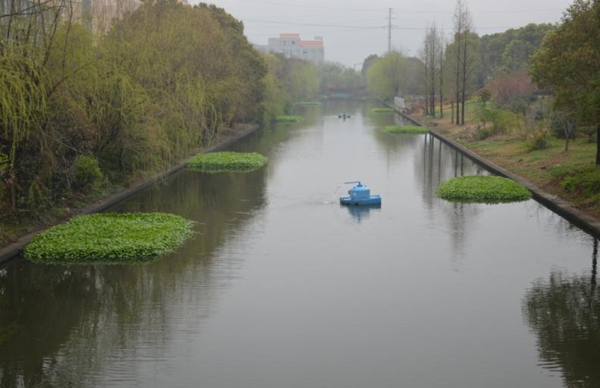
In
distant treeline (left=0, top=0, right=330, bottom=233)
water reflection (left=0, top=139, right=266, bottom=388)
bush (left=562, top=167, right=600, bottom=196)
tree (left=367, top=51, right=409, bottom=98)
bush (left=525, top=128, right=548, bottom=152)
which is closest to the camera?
water reflection (left=0, top=139, right=266, bottom=388)

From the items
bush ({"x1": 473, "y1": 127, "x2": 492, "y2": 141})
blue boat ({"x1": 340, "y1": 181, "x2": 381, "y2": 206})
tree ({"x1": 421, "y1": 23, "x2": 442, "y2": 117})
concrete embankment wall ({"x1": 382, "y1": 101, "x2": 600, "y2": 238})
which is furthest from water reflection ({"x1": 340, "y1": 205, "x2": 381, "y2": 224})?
tree ({"x1": 421, "y1": 23, "x2": 442, "y2": 117})

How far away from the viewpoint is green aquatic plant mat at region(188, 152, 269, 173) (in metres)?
29.1

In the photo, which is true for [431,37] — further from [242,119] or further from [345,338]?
[345,338]

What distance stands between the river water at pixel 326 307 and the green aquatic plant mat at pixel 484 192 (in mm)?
1364

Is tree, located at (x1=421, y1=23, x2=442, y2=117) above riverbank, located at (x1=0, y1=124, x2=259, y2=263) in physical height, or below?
above

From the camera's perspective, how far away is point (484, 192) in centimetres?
2134

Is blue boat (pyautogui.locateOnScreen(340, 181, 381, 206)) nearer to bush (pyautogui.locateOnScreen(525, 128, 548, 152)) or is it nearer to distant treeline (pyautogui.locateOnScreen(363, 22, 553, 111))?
bush (pyautogui.locateOnScreen(525, 128, 548, 152))

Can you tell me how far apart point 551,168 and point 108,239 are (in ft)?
49.8

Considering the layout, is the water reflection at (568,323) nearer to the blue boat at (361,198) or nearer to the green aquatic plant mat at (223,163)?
the blue boat at (361,198)

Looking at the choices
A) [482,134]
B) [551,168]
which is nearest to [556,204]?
[551,168]

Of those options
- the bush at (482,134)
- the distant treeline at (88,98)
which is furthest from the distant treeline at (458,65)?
the distant treeline at (88,98)

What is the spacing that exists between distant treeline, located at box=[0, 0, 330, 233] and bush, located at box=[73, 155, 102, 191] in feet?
0.09

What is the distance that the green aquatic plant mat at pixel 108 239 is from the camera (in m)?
13.9

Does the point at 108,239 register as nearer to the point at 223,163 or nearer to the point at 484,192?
the point at 484,192
